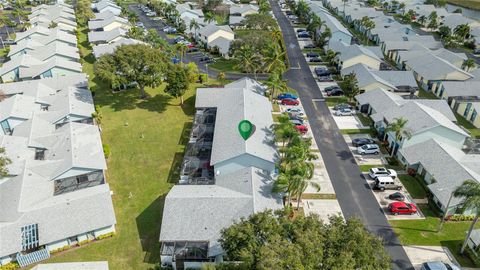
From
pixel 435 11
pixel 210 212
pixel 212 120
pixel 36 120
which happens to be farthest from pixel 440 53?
pixel 36 120

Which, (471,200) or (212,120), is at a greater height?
(471,200)

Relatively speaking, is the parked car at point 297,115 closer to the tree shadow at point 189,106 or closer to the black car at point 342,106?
the black car at point 342,106

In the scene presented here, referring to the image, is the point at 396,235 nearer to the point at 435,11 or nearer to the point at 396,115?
the point at 396,115

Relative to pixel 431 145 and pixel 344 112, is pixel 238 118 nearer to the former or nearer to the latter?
pixel 344 112

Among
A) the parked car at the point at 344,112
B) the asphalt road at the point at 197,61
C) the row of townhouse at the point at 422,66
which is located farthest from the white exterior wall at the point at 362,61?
the parked car at the point at 344,112

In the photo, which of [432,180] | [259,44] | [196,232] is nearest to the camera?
[196,232]

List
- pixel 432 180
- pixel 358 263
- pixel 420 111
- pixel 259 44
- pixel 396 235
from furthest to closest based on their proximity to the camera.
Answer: pixel 259 44, pixel 420 111, pixel 432 180, pixel 396 235, pixel 358 263

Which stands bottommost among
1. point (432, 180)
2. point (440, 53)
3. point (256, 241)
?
point (432, 180)
